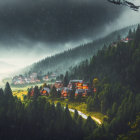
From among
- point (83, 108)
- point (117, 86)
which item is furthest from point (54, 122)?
point (117, 86)

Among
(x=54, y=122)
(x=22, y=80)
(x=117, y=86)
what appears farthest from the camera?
(x=22, y=80)

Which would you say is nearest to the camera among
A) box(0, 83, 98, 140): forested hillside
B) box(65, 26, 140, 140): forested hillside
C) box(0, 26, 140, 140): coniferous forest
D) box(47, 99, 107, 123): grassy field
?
box(0, 26, 140, 140): coniferous forest

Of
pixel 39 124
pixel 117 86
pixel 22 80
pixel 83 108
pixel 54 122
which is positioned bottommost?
pixel 39 124

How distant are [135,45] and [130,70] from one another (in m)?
20.3

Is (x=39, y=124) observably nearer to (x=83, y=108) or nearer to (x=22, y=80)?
(x=83, y=108)

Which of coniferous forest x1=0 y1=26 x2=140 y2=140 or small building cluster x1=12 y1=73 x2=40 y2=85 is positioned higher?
small building cluster x1=12 y1=73 x2=40 y2=85

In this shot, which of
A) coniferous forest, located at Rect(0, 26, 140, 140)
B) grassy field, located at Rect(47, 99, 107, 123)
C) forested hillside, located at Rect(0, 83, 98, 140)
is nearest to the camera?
coniferous forest, located at Rect(0, 26, 140, 140)

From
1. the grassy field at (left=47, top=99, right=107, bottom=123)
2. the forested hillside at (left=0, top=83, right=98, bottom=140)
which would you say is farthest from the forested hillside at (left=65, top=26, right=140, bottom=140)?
the forested hillside at (left=0, top=83, right=98, bottom=140)

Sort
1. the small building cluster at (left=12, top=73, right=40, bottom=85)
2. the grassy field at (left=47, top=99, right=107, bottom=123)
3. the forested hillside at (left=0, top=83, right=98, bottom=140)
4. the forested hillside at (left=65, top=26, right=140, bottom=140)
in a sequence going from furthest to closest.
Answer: the small building cluster at (left=12, top=73, right=40, bottom=85)
the grassy field at (left=47, top=99, right=107, bottom=123)
the forested hillside at (left=65, top=26, right=140, bottom=140)
the forested hillside at (left=0, top=83, right=98, bottom=140)

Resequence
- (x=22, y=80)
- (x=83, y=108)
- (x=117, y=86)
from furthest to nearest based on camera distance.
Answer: (x=22, y=80) < (x=117, y=86) < (x=83, y=108)

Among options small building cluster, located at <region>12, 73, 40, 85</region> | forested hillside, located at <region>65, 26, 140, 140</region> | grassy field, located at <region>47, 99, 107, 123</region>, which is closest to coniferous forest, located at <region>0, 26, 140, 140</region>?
forested hillside, located at <region>65, 26, 140, 140</region>

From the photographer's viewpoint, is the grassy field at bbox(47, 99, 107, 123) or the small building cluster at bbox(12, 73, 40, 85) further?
the small building cluster at bbox(12, 73, 40, 85)

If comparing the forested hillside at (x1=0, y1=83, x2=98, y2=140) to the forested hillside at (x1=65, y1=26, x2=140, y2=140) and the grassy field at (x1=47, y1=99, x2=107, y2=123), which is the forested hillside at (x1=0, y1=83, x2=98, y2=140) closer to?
the forested hillside at (x1=65, y1=26, x2=140, y2=140)

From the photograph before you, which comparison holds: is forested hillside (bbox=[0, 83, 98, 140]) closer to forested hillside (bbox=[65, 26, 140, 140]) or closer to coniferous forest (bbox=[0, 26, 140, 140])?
coniferous forest (bbox=[0, 26, 140, 140])
